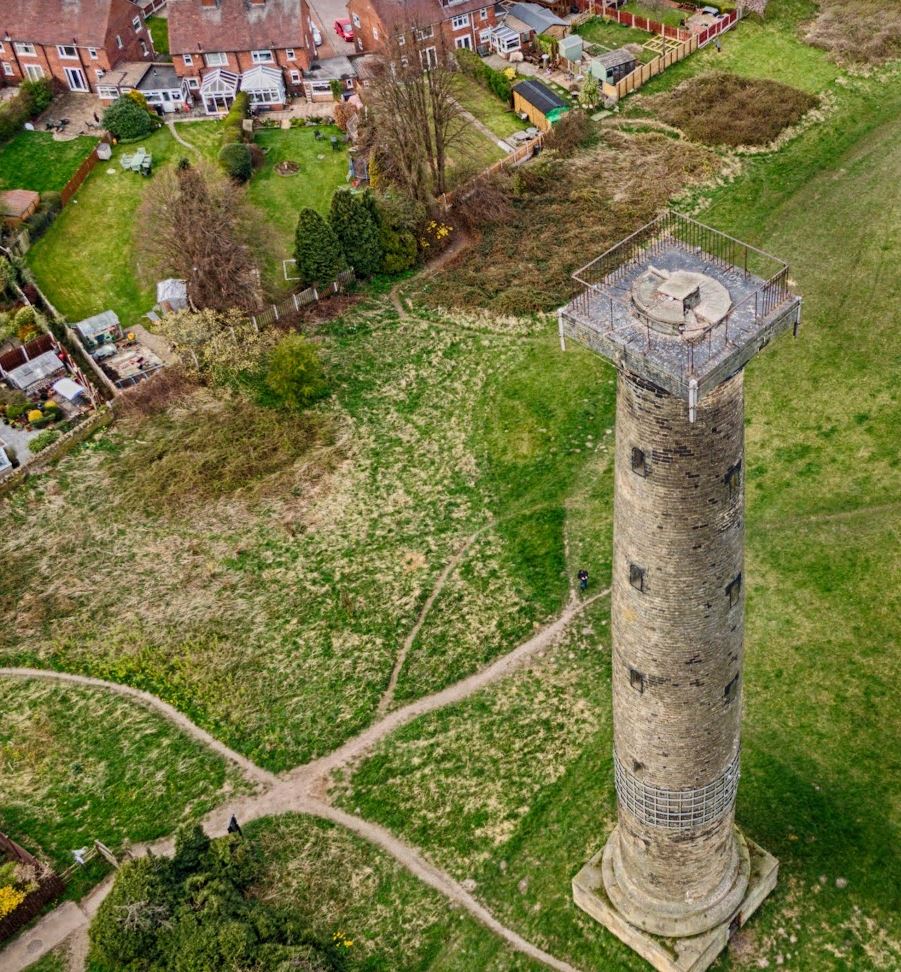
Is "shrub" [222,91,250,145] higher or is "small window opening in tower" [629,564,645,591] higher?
"small window opening in tower" [629,564,645,591]

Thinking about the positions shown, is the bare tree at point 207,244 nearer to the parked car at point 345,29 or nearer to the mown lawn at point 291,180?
the mown lawn at point 291,180

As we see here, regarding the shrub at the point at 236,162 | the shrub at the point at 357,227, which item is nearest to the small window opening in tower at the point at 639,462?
the shrub at the point at 357,227

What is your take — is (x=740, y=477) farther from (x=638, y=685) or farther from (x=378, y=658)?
(x=378, y=658)

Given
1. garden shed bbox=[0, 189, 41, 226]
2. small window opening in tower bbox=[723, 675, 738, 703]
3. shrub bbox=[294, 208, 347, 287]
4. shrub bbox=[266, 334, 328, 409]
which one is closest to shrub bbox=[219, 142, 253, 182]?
garden shed bbox=[0, 189, 41, 226]

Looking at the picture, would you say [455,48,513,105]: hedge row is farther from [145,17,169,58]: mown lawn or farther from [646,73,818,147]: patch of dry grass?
[145,17,169,58]: mown lawn

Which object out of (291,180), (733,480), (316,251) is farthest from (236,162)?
(733,480)
